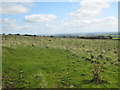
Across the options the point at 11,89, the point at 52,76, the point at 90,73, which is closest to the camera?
the point at 11,89

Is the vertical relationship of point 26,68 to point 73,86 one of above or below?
above

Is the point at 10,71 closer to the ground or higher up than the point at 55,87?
higher up

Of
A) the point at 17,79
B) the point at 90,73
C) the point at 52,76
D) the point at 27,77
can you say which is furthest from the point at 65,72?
the point at 17,79

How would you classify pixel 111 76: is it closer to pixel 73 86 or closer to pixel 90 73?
pixel 90 73

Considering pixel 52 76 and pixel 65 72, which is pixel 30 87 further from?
pixel 65 72

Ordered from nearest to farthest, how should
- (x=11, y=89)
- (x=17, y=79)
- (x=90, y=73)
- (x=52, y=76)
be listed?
(x=11, y=89)
(x=17, y=79)
(x=52, y=76)
(x=90, y=73)

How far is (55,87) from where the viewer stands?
15750 millimetres

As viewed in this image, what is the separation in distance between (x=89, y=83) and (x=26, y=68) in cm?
979

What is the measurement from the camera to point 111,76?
19250 mm

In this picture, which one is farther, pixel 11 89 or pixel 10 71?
pixel 10 71

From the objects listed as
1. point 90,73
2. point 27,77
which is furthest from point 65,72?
point 27,77

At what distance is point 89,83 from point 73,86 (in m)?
2.12

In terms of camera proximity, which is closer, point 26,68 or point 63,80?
point 63,80

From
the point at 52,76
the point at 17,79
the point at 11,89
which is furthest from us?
the point at 52,76
